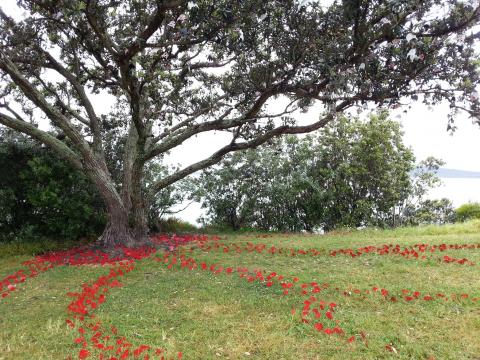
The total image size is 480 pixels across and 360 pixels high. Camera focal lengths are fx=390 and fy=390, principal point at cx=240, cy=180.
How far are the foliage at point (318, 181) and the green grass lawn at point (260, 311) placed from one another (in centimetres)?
573

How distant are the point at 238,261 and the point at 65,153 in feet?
16.7

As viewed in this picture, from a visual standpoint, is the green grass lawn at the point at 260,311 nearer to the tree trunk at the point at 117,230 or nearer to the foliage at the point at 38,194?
the tree trunk at the point at 117,230

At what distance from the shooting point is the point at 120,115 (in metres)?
13.3

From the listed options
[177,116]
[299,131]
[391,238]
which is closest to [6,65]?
[177,116]

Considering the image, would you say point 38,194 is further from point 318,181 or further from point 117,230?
point 318,181

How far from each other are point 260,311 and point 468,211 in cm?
1501

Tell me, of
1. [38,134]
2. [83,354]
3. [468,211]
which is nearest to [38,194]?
[38,134]

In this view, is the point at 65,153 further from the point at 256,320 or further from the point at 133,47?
the point at 256,320

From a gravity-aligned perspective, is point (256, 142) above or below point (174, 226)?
above

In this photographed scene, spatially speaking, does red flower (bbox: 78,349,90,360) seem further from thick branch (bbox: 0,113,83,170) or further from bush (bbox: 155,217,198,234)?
bush (bbox: 155,217,198,234)

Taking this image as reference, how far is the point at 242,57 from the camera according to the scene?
820 centimetres

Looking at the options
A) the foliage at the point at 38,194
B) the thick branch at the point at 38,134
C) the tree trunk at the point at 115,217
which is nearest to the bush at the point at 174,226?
the foliage at the point at 38,194

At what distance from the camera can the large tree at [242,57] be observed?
611 cm

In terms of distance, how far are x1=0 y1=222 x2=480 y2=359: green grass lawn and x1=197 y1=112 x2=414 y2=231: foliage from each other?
225 inches
